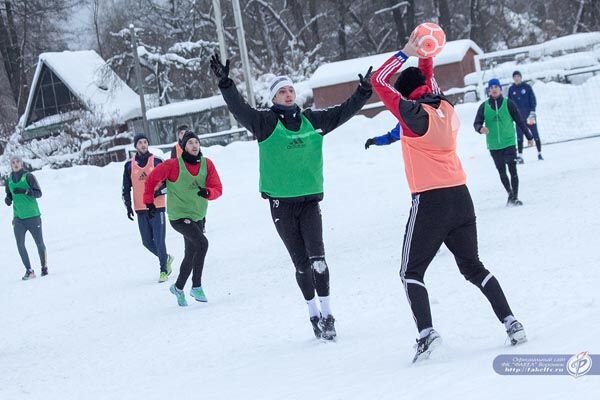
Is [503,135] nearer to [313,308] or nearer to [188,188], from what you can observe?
[188,188]

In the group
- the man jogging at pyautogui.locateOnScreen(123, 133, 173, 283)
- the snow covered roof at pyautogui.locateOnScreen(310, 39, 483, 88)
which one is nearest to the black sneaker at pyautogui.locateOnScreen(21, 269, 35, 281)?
the man jogging at pyautogui.locateOnScreen(123, 133, 173, 283)

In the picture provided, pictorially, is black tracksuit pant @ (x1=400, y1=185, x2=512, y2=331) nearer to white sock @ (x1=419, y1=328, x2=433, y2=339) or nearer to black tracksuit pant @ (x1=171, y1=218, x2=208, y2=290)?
white sock @ (x1=419, y1=328, x2=433, y2=339)

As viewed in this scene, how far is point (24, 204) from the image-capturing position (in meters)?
13.2

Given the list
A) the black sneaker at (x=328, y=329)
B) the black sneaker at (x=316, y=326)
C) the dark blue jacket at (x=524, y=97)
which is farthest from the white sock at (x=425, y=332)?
the dark blue jacket at (x=524, y=97)

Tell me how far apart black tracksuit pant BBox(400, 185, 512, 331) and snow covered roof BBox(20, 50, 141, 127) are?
121 ft

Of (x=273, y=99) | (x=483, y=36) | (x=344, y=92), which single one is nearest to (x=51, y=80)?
(x=344, y=92)

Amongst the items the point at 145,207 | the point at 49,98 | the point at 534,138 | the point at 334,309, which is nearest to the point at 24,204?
the point at 145,207

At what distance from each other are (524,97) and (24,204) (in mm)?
9575

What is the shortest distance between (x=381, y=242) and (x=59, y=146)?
2161 cm

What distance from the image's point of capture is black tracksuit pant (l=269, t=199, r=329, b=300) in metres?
Result: 6.52

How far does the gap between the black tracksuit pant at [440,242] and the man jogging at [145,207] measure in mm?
6000

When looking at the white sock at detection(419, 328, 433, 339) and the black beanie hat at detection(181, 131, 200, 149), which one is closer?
the white sock at detection(419, 328, 433, 339)

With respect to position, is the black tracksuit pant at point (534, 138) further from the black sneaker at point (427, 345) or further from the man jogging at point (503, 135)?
the black sneaker at point (427, 345)

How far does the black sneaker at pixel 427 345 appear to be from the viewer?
17.2 feet
